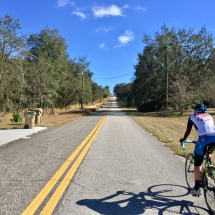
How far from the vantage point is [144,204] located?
9.59 ft

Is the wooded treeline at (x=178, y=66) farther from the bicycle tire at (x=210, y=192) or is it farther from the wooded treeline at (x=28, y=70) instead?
the bicycle tire at (x=210, y=192)

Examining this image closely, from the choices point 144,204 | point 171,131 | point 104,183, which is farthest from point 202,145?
point 171,131

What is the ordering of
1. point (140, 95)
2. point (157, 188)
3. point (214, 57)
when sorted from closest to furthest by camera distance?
1. point (157, 188)
2. point (214, 57)
3. point (140, 95)

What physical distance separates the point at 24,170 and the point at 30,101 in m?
19.4

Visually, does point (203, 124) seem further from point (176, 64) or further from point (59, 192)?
point (176, 64)

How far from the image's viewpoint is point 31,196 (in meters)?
3.00

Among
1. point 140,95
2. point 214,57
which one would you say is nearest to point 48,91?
point 140,95

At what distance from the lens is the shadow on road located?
8.96ft

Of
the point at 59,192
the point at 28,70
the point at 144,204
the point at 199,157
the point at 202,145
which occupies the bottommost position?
the point at 144,204

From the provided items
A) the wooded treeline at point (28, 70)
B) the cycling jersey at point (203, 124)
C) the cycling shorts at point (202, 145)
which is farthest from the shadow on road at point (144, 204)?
the wooded treeline at point (28, 70)

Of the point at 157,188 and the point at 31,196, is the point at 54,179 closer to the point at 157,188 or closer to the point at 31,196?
the point at 31,196

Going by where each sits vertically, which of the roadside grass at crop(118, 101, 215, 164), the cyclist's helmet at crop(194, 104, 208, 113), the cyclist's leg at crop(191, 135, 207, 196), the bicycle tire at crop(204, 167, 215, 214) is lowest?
the roadside grass at crop(118, 101, 215, 164)

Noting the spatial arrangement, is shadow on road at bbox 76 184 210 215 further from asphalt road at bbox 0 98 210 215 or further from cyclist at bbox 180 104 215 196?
cyclist at bbox 180 104 215 196

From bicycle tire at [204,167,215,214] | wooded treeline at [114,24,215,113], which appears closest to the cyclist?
bicycle tire at [204,167,215,214]
